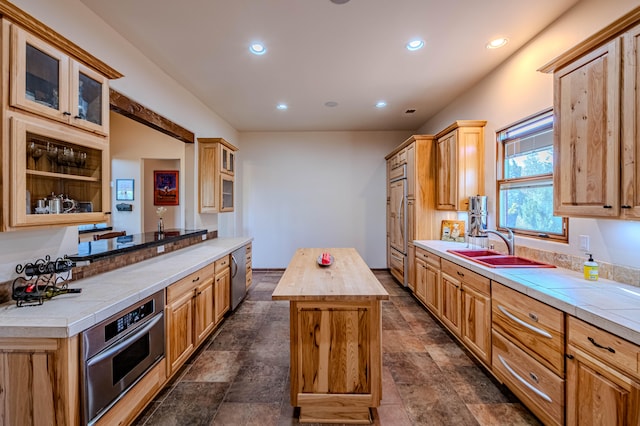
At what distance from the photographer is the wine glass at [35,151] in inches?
61.0

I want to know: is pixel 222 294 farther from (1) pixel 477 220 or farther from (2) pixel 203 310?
(1) pixel 477 220

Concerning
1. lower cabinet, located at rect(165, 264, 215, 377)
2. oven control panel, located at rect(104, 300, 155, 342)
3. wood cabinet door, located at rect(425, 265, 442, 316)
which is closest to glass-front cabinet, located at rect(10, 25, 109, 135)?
oven control panel, located at rect(104, 300, 155, 342)

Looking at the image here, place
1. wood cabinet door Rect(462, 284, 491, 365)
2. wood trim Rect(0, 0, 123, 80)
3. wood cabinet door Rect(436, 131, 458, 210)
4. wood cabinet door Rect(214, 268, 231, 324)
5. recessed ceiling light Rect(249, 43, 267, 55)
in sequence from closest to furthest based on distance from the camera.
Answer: wood trim Rect(0, 0, 123, 80) → wood cabinet door Rect(462, 284, 491, 365) → recessed ceiling light Rect(249, 43, 267, 55) → wood cabinet door Rect(214, 268, 231, 324) → wood cabinet door Rect(436, 131, 458, 210)

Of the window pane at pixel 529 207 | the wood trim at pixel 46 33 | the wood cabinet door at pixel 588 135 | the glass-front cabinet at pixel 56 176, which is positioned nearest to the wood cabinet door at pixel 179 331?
the glass-front cabinet at pixel 56 176

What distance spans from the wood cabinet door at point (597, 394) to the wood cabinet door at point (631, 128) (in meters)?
0.83

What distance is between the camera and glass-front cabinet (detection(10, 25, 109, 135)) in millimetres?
1422

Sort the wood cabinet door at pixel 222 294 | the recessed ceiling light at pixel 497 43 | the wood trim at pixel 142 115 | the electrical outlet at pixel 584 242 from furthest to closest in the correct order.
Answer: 1. the wood cabinet door at pixel 222 294
2. the recessed ceiling light at pixel 497 43
3. the wood trim at pixel 142 115
4. the electrical outlet at pixel 584 242

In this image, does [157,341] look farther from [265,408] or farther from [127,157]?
[127,157]

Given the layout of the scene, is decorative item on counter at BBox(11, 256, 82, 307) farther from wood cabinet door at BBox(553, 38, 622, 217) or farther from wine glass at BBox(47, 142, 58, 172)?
wood cabinet door at BBox(553, 38, 622, 217)

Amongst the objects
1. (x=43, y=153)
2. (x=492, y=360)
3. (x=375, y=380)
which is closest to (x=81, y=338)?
(x=43, y=153)

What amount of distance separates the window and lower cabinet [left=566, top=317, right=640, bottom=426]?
3.93 feet

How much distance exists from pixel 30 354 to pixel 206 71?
3.03m

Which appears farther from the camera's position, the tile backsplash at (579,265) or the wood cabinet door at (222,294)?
the wood cabinet door at (222,294)

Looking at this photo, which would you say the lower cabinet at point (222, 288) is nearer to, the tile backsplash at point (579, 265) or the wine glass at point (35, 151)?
the wine glass at point (35, 151)
